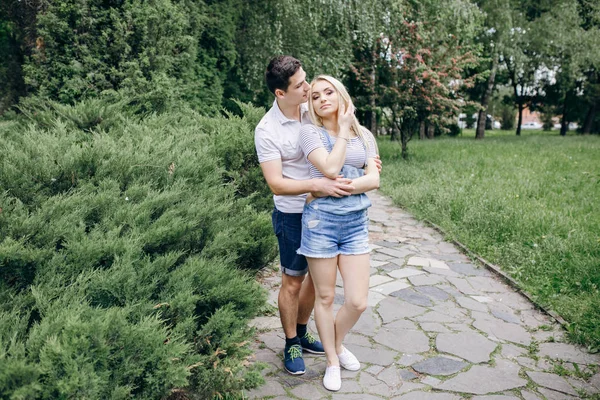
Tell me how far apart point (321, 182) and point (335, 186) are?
0.09 m

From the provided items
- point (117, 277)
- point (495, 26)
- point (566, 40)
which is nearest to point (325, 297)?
point (117, 277)

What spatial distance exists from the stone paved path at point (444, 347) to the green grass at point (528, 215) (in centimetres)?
32

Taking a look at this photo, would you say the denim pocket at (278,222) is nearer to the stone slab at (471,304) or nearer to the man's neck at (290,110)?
the man's neck at (290,110)

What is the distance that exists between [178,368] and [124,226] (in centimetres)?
106

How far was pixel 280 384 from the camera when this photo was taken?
3.47m

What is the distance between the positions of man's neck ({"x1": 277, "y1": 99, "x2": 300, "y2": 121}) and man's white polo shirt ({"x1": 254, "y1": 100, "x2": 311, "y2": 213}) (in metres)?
0.03

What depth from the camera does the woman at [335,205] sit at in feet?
10.2

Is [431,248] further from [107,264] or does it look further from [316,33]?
[316,33]

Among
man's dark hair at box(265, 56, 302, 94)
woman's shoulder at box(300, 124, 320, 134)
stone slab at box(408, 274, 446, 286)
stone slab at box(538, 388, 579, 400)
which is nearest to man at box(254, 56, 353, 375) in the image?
Result: man's dark hair at box(265, 56, 302, 94)

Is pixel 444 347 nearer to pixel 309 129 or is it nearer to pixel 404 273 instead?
pixel 404 273

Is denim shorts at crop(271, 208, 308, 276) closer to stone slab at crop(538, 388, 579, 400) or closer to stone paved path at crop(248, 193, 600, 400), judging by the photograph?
stone paved path at crop(248, 193, 600, 400)

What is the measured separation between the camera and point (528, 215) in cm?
747

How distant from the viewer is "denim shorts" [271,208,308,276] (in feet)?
11.2

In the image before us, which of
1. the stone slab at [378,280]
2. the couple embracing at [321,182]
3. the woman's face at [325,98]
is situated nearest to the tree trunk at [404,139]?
the stone slab at [378,280]
